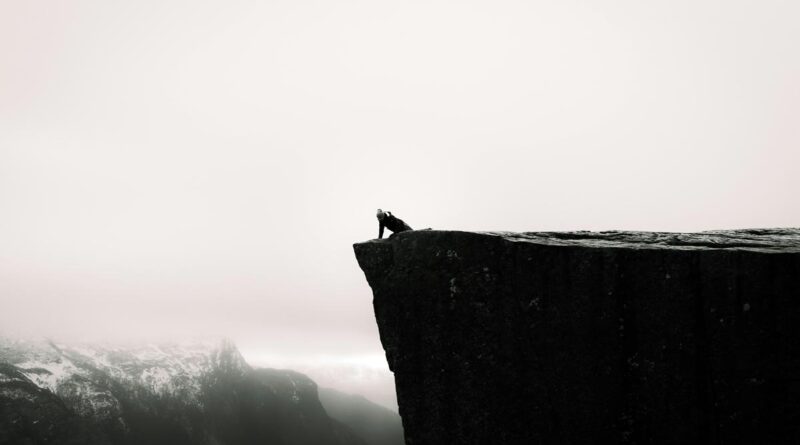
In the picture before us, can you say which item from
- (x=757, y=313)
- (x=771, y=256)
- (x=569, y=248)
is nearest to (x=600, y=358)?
(x=569, y=248)

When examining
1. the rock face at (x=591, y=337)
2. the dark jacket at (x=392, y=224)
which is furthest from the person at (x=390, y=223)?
the rock face at (x=591, y=337)

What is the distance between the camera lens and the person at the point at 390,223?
12977 mm

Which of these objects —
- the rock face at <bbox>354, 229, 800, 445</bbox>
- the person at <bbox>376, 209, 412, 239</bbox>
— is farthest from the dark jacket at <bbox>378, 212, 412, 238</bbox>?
the rock face at <bbox>354, 229, 800, 445</bbox>

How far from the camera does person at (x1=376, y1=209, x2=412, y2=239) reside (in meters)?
13.0

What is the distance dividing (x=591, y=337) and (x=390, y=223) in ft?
19.5

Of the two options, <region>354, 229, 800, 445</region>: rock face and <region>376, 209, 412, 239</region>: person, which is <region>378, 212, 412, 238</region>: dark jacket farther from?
<region>354, 229, 800, 445</region>: rock face

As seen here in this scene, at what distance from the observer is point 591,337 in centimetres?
1038

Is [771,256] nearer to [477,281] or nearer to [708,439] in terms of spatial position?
[708,439]

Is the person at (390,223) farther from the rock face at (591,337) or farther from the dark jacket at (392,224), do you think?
the rock face at (591,337)

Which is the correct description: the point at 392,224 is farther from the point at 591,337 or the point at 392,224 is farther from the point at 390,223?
the point at 591,337

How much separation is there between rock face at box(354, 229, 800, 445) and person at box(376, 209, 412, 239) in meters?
0.77

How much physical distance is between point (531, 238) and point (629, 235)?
10.8 feet

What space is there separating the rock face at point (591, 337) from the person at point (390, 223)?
773 mm

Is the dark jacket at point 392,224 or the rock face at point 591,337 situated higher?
the dark jacket at point 392,224
